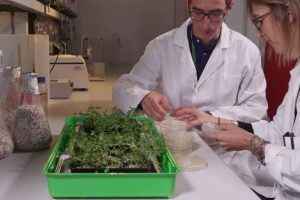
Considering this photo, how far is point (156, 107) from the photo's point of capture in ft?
5.15

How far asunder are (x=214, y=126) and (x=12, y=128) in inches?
26.6

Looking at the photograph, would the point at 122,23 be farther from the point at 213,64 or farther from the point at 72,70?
the point at 213,64

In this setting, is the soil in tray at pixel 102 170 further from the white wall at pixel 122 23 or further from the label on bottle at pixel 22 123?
the white wall at pixel 122 23

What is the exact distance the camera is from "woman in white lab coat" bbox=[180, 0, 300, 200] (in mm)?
1099

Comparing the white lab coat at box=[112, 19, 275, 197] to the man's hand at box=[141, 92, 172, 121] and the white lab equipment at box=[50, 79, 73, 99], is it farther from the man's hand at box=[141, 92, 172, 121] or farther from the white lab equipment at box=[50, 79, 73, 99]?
the white lab equipment at box=[50, 79, 73, 99]

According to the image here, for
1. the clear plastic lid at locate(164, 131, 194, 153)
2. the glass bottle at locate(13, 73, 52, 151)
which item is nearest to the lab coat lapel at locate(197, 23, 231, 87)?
the clear plastic lid at locate(164, 131, 194, 153)

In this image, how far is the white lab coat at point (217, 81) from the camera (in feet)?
5.90

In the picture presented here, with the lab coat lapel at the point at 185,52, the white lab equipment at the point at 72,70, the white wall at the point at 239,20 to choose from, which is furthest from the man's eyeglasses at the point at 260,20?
the white lab equipment at the point at 72,70

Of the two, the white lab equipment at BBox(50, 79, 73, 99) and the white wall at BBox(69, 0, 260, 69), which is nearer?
the white lab equipment at BBox(50, 79, 73, 99)

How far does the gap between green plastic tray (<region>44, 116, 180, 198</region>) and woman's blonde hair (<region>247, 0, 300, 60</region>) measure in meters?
0.59

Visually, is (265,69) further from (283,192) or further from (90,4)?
(90,4)

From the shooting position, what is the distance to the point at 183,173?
103 cm

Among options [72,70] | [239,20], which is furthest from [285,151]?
[72,70]

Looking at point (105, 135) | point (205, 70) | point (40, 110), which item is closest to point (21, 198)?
point (105, 135)
